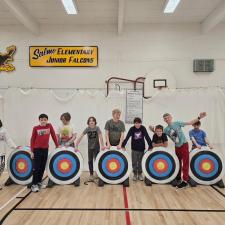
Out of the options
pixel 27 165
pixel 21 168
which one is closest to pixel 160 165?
pixel 27 165

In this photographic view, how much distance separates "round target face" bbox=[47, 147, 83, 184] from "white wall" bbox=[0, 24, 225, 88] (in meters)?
2.60

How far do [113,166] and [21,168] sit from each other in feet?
5.70

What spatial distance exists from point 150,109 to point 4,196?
12.0 feet

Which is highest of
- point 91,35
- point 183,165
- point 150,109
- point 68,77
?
point 91,35

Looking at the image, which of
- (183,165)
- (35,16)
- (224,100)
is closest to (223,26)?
(224,100)

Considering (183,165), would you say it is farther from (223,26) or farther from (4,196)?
(223,26)

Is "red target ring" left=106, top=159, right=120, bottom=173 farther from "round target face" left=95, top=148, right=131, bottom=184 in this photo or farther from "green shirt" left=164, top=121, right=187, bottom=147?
"green shirt" left=164, top=121, right=187, bottom=147

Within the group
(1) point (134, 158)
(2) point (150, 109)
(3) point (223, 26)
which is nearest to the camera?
(1) point (134, 158)

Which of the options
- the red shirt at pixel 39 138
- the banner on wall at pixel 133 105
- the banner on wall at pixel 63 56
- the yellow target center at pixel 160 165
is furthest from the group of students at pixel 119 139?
the banner on wall at pixel 63 56

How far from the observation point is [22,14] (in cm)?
649

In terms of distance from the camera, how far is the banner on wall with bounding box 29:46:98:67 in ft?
25.2

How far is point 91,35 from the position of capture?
Result: 25.2ft

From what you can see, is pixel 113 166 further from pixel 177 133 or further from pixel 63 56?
pixel 63 56

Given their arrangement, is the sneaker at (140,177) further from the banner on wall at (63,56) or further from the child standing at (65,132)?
the banner on wall at (63,56)
